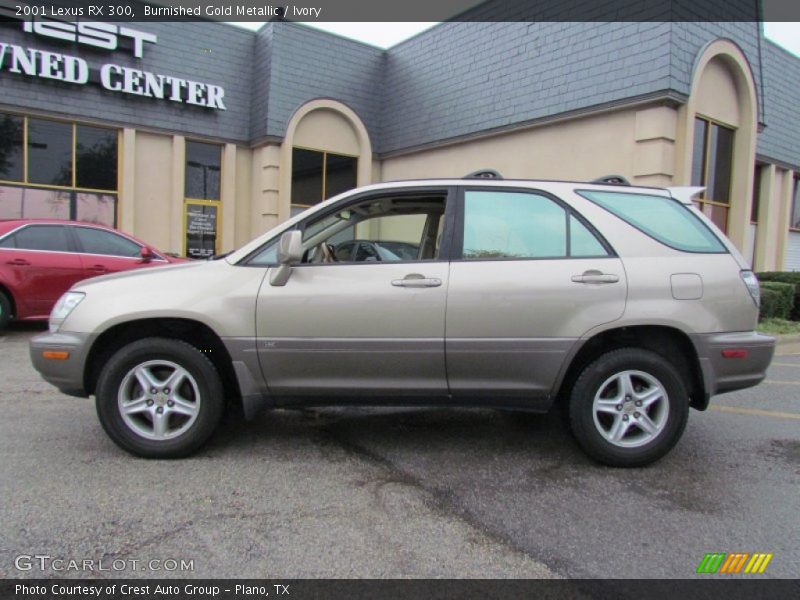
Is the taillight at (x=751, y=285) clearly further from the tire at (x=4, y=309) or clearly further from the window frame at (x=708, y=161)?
the tire at (x=4, y=309)

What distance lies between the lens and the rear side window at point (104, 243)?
8.99 metres

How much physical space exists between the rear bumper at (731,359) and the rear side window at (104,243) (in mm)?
8198

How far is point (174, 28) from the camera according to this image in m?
14.3

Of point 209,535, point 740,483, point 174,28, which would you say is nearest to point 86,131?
point 174,28

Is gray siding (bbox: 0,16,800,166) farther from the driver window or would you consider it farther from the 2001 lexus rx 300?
the 2001 lexus rx 300

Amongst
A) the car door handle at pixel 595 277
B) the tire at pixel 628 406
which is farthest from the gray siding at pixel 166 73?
the tire at pixel 628 406

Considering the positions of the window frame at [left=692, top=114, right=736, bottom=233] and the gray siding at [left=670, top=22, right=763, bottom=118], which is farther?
the window frame at [left=692, top=114, right=736, bottom=233]

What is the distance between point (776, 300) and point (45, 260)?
40.8 ft

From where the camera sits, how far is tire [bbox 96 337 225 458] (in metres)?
3.79

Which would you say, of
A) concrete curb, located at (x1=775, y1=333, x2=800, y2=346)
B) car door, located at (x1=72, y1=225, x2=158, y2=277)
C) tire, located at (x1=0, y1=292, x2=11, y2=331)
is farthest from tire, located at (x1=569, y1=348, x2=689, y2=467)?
tire, located at (x1=0, y1=292, x2=11, y2=331)

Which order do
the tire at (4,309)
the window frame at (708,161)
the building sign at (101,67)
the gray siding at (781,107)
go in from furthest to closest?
the gray siding at (781,107), the building sign at (101,67), the window frame at (708,161), the tire at (4,309)

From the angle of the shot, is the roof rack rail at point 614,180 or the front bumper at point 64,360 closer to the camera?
the front bumper at point 64,360

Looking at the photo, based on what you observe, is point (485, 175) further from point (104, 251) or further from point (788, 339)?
point (788, 339)

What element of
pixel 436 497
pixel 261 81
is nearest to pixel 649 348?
pixel 436 497
